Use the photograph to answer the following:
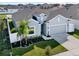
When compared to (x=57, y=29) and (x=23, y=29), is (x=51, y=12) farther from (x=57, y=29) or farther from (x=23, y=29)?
(x=23, y=29)

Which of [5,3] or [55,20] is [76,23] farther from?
[5,3]

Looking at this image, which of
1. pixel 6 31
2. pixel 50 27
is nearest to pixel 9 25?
pixel 6 31

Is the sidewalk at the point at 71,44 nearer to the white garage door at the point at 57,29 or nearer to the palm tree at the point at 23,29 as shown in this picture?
the white garage door at the point at 57,29

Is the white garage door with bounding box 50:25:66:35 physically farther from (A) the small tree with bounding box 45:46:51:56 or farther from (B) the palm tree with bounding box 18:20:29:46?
(B) the palm tree with bounding box 18:20:29:46

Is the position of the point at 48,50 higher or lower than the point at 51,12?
lower

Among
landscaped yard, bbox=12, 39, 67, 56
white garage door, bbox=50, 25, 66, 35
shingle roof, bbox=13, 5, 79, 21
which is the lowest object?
landscaped yard, bbox=12, 39, 67, 56

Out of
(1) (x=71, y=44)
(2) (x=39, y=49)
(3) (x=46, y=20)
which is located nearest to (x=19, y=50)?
(2) (x=39, y=49)

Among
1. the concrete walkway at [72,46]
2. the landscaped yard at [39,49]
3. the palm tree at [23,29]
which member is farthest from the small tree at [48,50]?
the palm tree at [23,29]

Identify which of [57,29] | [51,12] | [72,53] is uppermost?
[51,12]

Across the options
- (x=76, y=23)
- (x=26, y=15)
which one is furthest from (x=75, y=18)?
(x=26, y=15)

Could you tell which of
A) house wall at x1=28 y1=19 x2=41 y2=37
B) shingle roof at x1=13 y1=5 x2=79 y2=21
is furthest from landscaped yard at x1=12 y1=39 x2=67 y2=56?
shingle roof at x1=13 y1=5 x2=79 y2=21

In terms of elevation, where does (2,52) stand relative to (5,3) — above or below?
below
